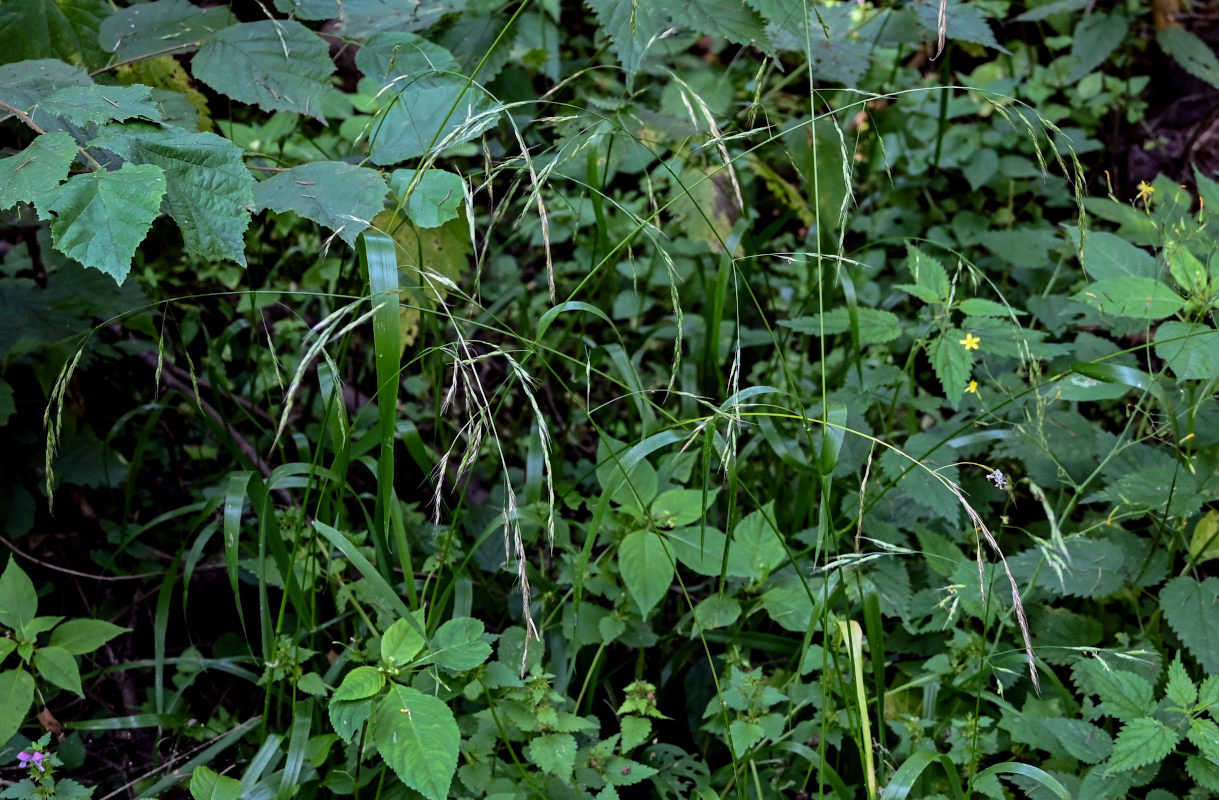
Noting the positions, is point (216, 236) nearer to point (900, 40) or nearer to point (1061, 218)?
point (900, 40)

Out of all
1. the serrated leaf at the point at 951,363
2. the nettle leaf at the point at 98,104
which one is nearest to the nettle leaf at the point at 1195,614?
the serrated leaf at the point at 951,363

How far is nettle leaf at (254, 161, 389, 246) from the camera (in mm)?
1480

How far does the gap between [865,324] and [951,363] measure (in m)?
0.23

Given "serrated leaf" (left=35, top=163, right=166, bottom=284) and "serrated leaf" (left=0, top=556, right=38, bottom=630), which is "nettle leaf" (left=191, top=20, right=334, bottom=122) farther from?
"serrated leaf" (left=0, top=556, right=38, bottom=630)

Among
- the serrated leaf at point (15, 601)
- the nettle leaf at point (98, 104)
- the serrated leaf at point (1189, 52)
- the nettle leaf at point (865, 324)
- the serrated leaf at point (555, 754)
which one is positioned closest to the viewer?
the nettle leaf at point (98, 104)

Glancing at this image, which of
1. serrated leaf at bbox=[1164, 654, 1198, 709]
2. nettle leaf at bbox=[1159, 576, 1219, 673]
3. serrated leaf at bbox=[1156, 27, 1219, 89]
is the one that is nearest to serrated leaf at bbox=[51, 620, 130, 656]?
serrated leaf at bbox=[1164, 654, 1198, 709]

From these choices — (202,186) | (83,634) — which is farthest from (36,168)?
(83,634)

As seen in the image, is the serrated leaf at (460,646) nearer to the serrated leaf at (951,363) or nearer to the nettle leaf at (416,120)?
the nettle leaf at (416,120)

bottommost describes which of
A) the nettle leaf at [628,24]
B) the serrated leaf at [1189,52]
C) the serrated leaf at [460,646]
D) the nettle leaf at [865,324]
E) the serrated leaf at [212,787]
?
the serrated leaf at [212,787]

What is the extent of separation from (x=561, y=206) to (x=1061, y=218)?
1.70 m

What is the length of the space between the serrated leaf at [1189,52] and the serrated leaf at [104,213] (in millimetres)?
3046

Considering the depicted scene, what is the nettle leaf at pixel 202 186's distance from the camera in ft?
4.66

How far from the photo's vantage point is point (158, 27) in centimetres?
188

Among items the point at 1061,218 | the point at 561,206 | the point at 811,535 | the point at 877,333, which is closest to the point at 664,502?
the point at 811,535
